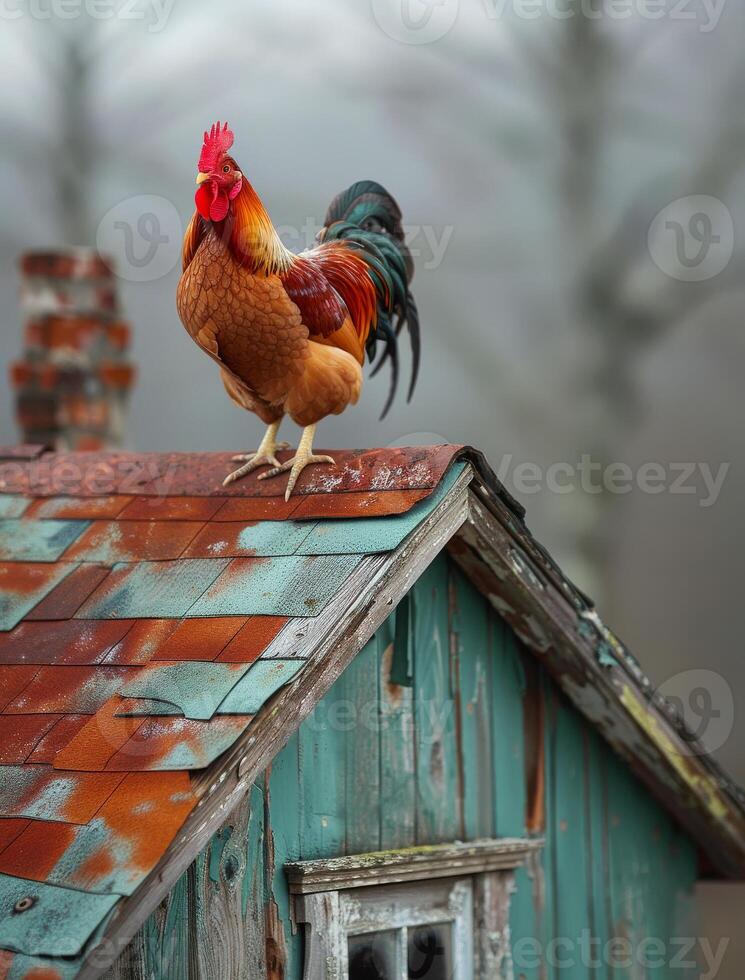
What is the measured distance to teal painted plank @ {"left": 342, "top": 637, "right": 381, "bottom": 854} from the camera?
3.59 metres

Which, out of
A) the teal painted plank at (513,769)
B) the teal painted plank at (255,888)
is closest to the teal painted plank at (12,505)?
the teal painted plank at (255,888)

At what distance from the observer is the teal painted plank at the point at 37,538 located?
12.2 ft

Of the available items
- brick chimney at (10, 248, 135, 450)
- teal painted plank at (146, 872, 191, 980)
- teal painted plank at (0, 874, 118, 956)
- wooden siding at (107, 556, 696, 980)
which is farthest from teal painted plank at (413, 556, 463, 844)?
brick chimney at (10, 248, 135, 450)

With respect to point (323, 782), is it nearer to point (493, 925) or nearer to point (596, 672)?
point (493, 925)

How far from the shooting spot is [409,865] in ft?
11.8

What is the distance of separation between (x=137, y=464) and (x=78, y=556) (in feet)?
1.49

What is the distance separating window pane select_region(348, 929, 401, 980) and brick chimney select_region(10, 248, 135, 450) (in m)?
3.45

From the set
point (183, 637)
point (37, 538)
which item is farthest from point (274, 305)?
point (37, 538)

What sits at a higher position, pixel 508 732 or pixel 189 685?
pixel 508 732

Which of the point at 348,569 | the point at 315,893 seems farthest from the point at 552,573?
the point at 315,893

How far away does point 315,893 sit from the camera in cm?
337

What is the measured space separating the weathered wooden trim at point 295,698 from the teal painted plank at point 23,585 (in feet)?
2.96

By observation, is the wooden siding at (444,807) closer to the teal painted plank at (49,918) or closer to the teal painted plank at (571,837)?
the teal painted plank at (571,837)

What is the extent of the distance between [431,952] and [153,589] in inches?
54.5
